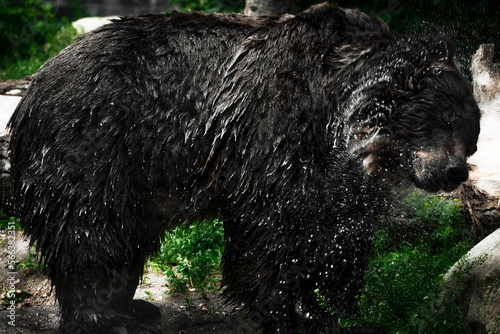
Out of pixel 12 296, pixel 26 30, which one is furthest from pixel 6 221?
pixel 26 30

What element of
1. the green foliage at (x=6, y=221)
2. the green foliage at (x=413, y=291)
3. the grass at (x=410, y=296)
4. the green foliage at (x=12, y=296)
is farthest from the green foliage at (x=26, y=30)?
the grass at (x=410, y=296)

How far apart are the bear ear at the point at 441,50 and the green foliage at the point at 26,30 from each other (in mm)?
8419

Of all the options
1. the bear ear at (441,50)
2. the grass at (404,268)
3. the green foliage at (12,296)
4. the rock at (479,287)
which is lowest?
the green foliage at (12,296)

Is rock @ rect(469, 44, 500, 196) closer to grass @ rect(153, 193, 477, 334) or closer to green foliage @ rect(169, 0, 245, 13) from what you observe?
grass @ rect(153, 193, 477, 334)

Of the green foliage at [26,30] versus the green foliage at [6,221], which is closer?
the green foliage at [6,221]

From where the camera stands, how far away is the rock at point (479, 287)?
321 centimetres

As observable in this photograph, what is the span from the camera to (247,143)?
3.38 m

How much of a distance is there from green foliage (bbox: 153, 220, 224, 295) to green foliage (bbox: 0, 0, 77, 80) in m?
6.50

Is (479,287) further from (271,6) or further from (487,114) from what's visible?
(271,6)

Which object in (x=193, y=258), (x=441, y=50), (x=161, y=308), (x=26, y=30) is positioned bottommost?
(x=161, y=308)

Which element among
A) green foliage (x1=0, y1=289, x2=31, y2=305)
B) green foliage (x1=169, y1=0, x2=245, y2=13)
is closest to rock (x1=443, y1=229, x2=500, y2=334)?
green foliage (x1=0, y1=289, x2=31, y2=305)

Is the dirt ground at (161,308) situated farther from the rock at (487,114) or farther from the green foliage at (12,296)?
the rock at (487,114)

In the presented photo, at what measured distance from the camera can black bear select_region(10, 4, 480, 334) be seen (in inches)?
129

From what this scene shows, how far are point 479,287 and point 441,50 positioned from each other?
4.47 feet
